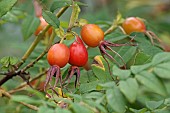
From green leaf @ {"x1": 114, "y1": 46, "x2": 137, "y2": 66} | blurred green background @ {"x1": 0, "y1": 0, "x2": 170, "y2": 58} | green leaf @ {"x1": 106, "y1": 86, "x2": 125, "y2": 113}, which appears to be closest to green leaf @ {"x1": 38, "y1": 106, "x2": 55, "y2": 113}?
green leaf @ {"x1": 106, "y1": 86, "x2": 125, "y2": 113}

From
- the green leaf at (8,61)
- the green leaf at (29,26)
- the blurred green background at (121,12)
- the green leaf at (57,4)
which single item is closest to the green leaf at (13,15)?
the green leaf at (29,26)

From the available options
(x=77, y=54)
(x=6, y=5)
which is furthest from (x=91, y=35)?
(x=6, y=5)

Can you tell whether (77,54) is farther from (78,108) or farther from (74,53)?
(78,108)

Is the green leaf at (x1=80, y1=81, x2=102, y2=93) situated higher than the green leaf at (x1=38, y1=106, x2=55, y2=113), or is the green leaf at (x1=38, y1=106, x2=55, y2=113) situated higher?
the green leaf at (x1=38, y1=106, x2=55, y2=113)

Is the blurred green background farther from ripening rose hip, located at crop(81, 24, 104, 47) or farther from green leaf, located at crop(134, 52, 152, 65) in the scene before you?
green leaf, located at crop(134, 52, 152, 65)

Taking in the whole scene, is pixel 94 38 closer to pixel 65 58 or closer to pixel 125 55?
pixel 65 58

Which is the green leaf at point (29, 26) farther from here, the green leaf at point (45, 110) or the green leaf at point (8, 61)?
the green leaf at point (45, 110)
